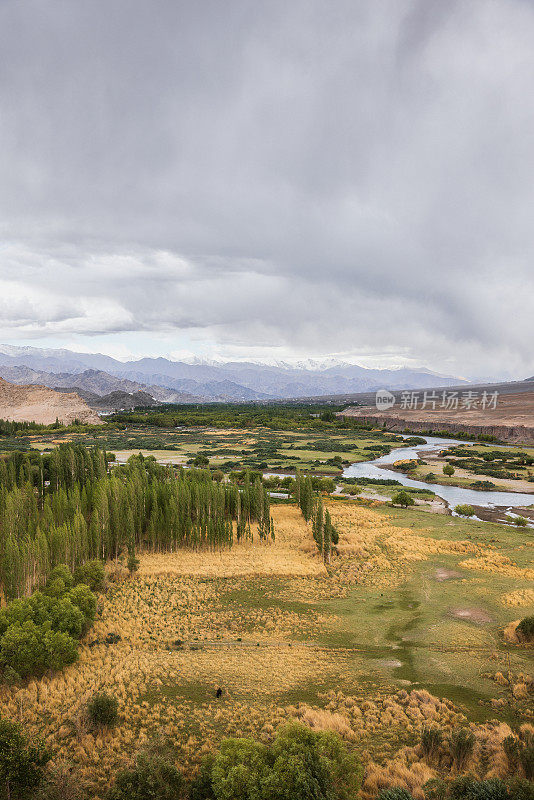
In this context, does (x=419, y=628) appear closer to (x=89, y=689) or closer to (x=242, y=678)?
(x=242, y=678)

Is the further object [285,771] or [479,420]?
[479,420]

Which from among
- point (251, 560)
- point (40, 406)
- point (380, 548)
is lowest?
point (251, 560)

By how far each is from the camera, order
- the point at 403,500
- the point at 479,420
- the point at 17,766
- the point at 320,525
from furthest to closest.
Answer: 1. the point at 479,420
2. the point at 403,500
3. the point at 320,525
4. the point at 17,766

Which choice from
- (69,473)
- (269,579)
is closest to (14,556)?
(269,579)

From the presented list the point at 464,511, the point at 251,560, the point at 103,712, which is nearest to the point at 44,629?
the point at 103,712

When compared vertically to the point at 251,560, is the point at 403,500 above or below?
above

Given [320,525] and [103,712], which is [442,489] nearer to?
[320,525]

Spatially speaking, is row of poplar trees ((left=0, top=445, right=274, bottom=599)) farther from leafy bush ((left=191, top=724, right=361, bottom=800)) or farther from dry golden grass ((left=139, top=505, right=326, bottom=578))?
leafy bush ((left=191, top=724, right=361, bottom=800))

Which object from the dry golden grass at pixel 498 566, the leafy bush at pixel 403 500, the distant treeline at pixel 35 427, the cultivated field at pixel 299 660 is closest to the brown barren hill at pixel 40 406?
the distant treeline at pixel 35 427
